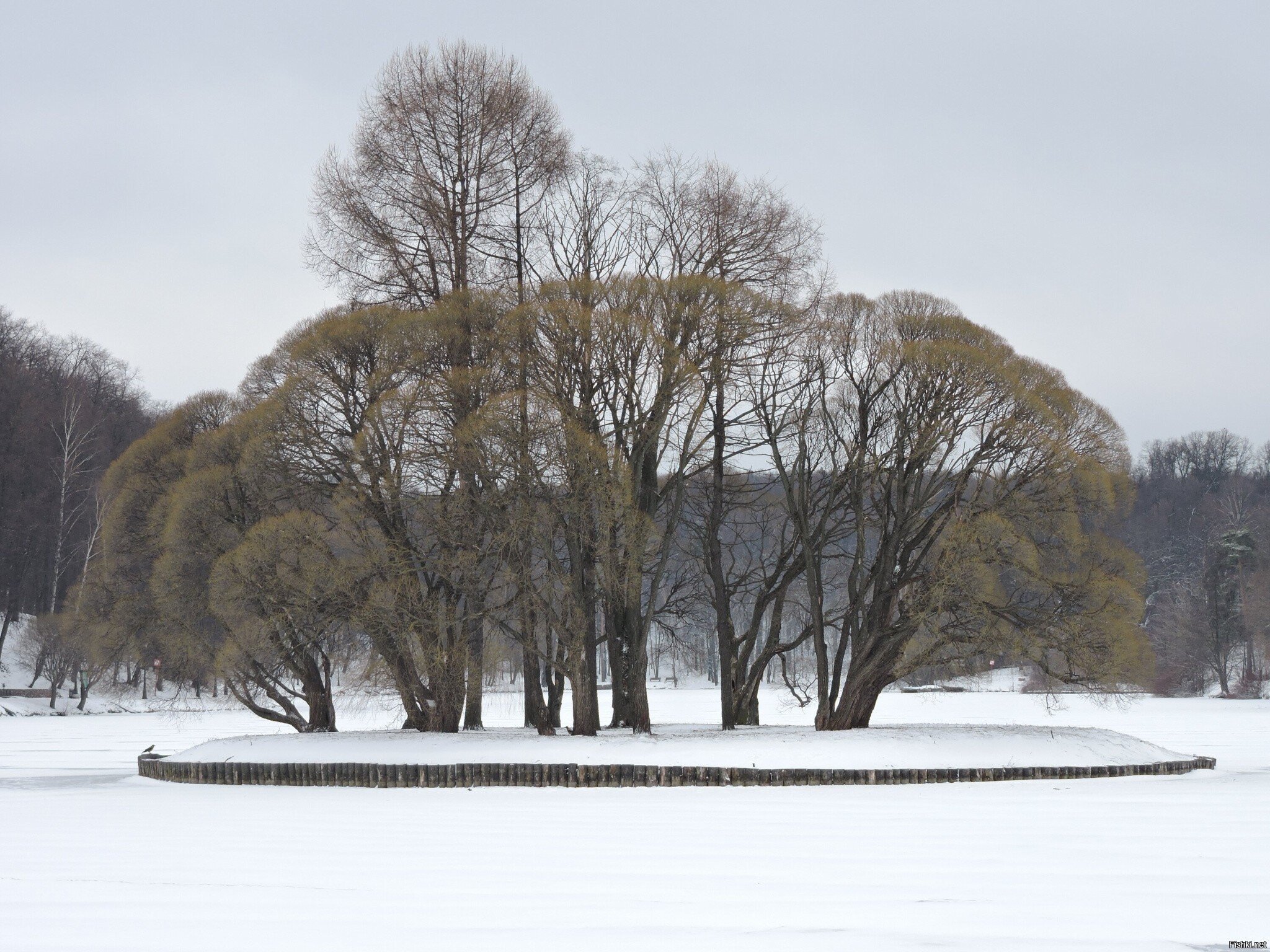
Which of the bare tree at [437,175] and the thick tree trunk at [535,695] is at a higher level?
the bare tree at [437,175]

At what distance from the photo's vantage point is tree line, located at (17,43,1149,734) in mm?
23984

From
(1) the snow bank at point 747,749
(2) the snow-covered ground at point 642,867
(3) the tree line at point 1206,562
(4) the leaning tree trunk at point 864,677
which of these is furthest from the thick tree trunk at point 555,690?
(3) the tree line at point 1206,562

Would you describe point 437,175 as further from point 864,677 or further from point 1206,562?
point 1206,562

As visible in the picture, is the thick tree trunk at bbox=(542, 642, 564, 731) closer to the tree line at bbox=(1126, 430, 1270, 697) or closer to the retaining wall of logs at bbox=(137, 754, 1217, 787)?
the retaining wall of logs at bbox=(137, 754, 1217, 787)

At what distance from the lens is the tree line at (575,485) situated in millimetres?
23984

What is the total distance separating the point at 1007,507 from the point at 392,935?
728 inches

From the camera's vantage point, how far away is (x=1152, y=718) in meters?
45.4

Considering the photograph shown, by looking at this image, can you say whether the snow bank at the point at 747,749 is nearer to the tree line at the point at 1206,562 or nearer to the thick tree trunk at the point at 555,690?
the thick tree trunk at the point at 555,690

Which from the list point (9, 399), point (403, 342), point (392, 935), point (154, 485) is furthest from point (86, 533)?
point (392, 935)

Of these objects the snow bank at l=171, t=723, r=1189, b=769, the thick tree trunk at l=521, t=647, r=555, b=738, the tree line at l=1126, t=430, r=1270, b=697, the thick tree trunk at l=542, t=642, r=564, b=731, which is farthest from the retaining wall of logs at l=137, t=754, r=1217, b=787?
the tree line at l=1126, t=430, r=1270, b=697

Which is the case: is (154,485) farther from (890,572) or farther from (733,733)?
(890,572)

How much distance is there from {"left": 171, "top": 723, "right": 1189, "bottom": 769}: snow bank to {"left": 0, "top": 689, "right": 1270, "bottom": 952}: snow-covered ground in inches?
47.3

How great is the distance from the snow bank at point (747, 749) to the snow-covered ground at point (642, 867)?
1201 mm

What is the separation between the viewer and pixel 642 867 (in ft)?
38.8
